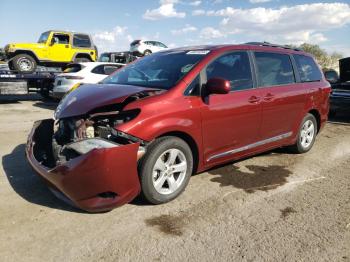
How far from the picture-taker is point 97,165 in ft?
10.9

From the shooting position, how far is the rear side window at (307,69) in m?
6.02

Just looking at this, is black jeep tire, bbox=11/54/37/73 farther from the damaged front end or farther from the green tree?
the green tree

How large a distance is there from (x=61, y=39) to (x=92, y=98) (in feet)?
45.1

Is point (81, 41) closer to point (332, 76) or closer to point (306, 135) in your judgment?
point (332, 76)

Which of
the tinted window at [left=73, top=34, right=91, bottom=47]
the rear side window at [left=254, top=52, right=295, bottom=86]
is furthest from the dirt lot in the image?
the tinted window at [left=73, top=34, right=91, bottom=47]

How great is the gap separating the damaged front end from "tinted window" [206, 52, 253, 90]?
1.28 m

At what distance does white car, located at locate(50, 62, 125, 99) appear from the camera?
11.2m

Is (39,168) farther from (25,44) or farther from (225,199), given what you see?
(25,44)

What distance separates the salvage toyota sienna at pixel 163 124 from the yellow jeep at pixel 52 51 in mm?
11064

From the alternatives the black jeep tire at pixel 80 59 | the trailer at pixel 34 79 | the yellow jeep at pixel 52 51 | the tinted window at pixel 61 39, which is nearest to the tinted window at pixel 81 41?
the yellow jeep at pixel 52 51

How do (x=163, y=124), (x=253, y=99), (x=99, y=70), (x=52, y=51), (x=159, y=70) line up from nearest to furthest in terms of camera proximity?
1. (x=163, y=124)
2. (x=159, y=70)
3. (x=253, y=99)
4. (x=99, y=70)
5. (x=52, y=51)

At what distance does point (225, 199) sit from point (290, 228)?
2.85 ft

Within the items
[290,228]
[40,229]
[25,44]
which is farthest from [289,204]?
[25,44]

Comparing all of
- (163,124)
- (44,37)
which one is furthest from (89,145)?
(44,37)
